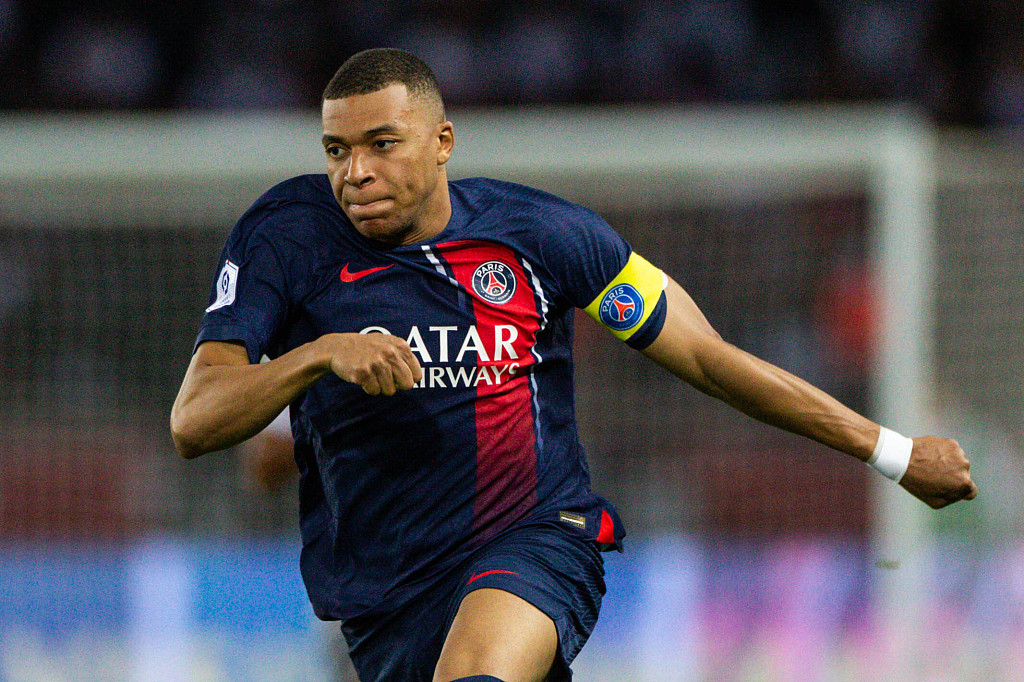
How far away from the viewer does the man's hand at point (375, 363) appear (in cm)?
261

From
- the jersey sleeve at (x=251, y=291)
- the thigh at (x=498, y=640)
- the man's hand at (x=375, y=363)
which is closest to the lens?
the man's hand at (x=375, y=363)

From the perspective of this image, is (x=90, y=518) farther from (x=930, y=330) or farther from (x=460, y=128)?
(x=930, y=330)

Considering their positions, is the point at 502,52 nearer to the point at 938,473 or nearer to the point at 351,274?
the point at 351,274

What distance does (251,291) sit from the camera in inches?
122

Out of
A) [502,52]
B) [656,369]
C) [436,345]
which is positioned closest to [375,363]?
[436,345]

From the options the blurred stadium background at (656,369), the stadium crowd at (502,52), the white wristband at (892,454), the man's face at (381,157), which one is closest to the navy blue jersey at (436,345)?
→ the man's face at (381,157)

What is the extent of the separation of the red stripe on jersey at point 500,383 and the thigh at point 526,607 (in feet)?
0.29

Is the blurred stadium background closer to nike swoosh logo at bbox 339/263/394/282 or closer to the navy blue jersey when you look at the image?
the navy blue jersey

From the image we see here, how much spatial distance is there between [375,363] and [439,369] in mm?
590

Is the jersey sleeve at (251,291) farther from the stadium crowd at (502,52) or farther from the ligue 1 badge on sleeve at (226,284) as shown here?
the stadium crowd at (502,52)

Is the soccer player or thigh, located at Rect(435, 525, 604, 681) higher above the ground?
the soccer player

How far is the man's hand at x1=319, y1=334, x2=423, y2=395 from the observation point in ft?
8.57

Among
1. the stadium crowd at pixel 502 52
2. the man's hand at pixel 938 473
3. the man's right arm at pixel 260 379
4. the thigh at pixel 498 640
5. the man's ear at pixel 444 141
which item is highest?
the stadium crowd at pixel 502 52

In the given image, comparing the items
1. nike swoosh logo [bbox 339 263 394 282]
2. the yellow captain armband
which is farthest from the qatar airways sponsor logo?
the yellow captain armband
